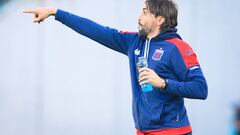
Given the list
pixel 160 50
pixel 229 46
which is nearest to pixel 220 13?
pixel 229 46

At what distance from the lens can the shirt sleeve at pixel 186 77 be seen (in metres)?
3.93

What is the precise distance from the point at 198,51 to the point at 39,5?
1.42 meters

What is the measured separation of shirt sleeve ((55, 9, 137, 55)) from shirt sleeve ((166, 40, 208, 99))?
440 mm

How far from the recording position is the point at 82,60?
6.10 m

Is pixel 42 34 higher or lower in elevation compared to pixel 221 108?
higher

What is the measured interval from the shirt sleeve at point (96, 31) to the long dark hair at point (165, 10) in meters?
0.26

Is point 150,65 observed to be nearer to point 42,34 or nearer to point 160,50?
point 160,50

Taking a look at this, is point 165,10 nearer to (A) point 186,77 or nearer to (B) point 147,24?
(B) point 147,24

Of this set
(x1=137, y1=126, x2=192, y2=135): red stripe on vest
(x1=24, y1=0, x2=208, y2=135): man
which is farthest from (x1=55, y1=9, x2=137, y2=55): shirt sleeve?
(x1=137, y1=126, x2=192, y2=135): red stripe on vest

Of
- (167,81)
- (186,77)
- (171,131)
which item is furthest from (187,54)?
(171,131)

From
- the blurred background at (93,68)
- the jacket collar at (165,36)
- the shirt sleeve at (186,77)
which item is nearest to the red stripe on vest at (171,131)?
the shirt sleeve at (186,77)

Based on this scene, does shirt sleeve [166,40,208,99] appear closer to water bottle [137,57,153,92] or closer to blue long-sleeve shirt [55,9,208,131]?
blue long-sleeve shirt [55,9,208,131]

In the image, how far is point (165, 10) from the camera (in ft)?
13.8

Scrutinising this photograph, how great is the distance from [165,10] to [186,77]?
1.49 ft
